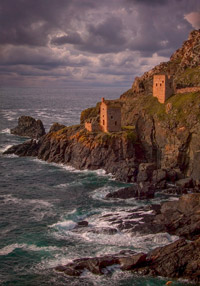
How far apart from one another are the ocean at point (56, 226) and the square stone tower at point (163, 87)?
27.7 metres

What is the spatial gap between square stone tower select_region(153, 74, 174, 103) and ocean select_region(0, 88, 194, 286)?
90.8 feet

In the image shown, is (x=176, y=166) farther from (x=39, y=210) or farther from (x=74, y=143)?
(x=39, y=210)

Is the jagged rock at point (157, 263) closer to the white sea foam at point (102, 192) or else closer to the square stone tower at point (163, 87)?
the white sea foam at point (102, 192)

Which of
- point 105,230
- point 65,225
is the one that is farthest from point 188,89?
point 65,225

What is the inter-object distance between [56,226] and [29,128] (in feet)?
274

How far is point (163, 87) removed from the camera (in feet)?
304

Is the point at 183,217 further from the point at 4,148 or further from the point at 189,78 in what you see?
the point at 4,148

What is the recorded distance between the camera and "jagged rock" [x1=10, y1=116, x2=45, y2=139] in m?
126

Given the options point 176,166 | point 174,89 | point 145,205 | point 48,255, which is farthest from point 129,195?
point 174,89

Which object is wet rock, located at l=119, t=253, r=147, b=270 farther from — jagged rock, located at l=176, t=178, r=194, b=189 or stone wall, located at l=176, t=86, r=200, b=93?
stone wall, located at l=176, t=86, r=200, b=93

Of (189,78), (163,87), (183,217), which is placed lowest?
(183,217)

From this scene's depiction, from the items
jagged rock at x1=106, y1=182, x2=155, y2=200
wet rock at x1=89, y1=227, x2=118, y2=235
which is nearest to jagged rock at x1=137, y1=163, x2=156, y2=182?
jagged rock at x1=106, y1=182, x2=155, y2=200

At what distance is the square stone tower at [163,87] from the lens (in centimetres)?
9225

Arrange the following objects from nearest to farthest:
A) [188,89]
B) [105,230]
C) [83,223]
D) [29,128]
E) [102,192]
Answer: [105,230] < [83,223] < [102,192] < [188,89] < [29,128]
